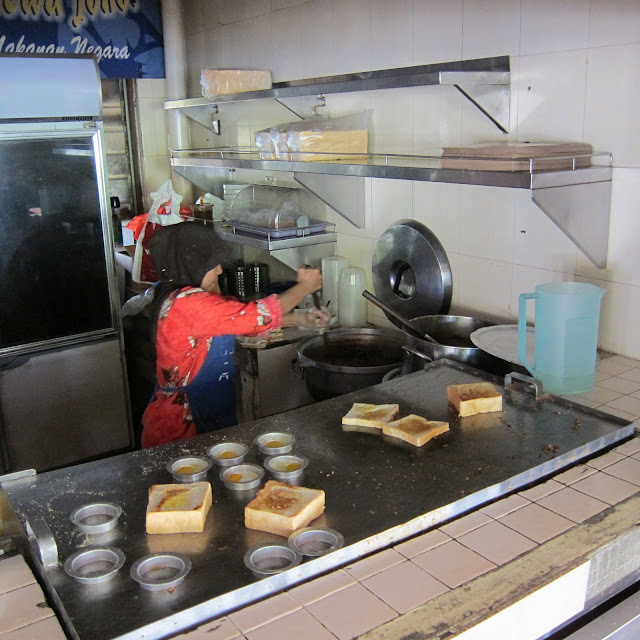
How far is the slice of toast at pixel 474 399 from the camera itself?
6.25ft

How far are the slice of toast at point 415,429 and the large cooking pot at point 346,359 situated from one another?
0.71m

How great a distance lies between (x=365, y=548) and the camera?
1.35m

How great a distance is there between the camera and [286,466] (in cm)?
163

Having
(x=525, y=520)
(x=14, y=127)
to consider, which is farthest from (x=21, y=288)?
(x=525, y=520)

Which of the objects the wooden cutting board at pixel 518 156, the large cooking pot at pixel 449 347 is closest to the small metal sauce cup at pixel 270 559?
the large cooking pot at pixel 449 347

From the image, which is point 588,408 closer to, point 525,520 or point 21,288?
point 525,520

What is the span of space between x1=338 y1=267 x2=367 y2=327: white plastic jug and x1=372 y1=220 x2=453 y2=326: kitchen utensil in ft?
0.28

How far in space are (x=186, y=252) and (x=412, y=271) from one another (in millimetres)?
993

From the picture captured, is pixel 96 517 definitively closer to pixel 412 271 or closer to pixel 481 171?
pixel 481 171

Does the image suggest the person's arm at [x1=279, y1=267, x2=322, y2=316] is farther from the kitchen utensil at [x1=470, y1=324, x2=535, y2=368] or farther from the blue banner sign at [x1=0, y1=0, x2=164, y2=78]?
the blue banner sign at [x1=0, y1=0, x2=164, y2=78]

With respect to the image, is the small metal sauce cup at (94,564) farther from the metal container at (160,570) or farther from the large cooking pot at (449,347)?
the large cooking pot at (449,347)

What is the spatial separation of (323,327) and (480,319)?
789 mm

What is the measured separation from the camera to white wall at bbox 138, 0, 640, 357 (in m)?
2.15

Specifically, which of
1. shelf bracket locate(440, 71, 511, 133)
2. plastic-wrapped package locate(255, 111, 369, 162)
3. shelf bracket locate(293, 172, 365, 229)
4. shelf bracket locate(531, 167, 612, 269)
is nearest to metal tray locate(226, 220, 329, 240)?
shelf bracket locate(293, 172, 365, 229)
